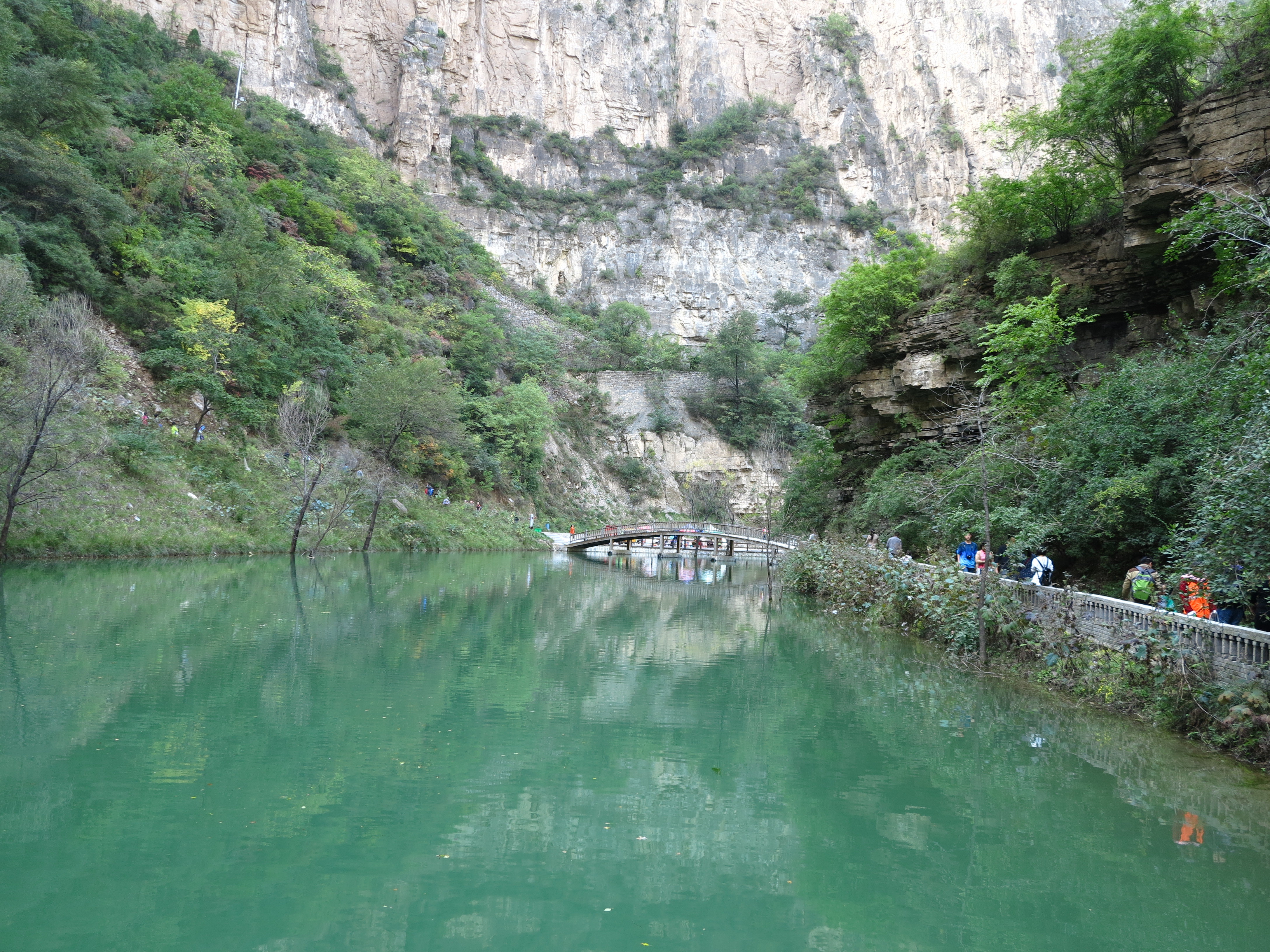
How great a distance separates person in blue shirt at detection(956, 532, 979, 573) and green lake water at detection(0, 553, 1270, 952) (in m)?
3.03

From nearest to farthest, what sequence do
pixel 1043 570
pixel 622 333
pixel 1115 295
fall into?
pixel 1043 570, pixel 1115 295, pixel 622 333

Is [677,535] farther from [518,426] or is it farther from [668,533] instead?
[518,426]

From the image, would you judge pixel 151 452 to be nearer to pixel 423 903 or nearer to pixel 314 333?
pixel 314 333

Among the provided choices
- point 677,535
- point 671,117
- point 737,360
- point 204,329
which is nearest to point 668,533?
point 677,535

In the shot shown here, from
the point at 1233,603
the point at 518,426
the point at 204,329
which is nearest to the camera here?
the point at 1233,603

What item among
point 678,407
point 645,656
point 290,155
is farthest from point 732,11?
point 645,656

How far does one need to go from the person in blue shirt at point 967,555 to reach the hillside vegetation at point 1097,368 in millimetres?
472

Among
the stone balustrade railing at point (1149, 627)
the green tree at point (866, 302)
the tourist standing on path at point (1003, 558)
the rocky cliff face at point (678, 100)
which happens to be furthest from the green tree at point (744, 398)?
the stone balustrade railing at point (1149, 627)

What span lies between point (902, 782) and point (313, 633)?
30.5 feet

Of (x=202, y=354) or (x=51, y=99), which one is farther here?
(x=202, y=354)

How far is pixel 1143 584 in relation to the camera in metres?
9.83

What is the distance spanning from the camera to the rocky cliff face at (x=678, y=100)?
7344 centimetres

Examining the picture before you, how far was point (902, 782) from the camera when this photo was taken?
22.1 ft

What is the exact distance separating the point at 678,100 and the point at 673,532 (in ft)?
210
